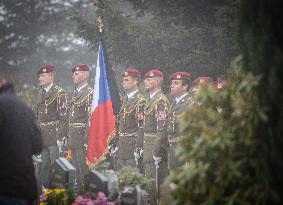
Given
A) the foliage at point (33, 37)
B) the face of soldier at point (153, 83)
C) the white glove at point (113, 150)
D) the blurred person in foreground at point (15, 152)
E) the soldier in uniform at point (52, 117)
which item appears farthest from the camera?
the foliage at point (33, 37)

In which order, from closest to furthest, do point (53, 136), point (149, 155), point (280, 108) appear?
point (280, 108) → point (149, 155) → point (53, 136)

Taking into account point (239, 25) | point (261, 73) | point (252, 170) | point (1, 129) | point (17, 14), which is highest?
point (17, 14)

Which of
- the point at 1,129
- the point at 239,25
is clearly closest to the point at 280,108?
the point at 239,25

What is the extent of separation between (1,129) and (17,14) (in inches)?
867

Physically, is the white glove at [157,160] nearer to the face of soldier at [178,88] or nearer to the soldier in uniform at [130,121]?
the soldier in uniform at [130,121]

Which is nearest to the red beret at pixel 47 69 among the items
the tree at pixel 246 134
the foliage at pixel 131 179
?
the foliage at pixel 131 179

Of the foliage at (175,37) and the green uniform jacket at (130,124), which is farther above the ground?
the foliage at (175,37)

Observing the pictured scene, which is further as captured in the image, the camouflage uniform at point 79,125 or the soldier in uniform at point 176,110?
the camouflage uniform at point 79,125

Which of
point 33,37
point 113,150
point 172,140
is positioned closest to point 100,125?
point 113,150

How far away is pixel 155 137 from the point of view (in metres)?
9.73

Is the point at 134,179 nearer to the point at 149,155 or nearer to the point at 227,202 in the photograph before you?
the point at 149,155

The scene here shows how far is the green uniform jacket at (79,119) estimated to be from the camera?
1125cm

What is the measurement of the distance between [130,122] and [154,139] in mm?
758

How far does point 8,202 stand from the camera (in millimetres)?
4988
